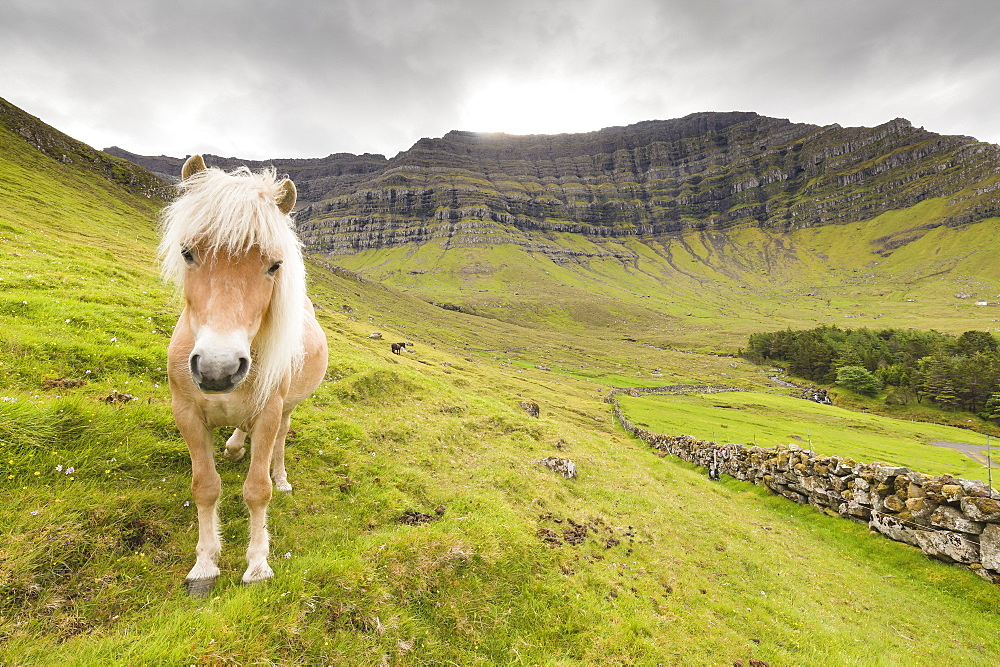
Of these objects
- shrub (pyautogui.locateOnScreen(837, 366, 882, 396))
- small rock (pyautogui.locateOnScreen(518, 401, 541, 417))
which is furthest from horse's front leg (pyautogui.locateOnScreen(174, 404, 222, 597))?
shrub (pyautogui.locateOnScreen(837, 366, 882, 396))

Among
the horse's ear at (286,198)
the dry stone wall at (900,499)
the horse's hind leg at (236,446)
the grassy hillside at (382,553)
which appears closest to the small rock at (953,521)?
the dry stone wall at (900,499)

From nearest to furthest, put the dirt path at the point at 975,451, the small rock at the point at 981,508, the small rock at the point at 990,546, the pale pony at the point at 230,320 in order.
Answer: the pale pony at the point at 230,320
the small rock at the point at 990,546
the small rock at the point at 981,508
the dirt path at the point at 975,451

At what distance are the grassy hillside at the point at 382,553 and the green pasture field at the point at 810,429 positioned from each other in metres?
29.4

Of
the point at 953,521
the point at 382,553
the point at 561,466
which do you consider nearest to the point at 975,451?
the point at 953,521

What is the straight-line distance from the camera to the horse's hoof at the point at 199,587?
14.2 ft

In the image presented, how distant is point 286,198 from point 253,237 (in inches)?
36.1

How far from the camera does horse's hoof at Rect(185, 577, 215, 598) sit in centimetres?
432

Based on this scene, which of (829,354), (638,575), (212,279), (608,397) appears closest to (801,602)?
(638,575)

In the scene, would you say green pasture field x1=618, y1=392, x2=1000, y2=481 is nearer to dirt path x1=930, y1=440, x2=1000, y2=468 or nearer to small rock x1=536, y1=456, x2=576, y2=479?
dirt path x1=930, y1=440, x2=1000, y2=468

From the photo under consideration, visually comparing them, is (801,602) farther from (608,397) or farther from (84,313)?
(608,397)

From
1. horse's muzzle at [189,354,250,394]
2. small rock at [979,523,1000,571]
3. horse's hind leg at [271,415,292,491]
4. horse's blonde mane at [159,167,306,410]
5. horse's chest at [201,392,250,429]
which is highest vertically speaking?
horse's blonde mane at [159,167,306,410]

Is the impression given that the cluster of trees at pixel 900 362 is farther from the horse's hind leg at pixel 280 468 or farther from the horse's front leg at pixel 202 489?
the horse's front leg at pixel 202 489

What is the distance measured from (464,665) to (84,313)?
14.4 metres

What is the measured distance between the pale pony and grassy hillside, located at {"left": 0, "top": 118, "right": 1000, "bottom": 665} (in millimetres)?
539
